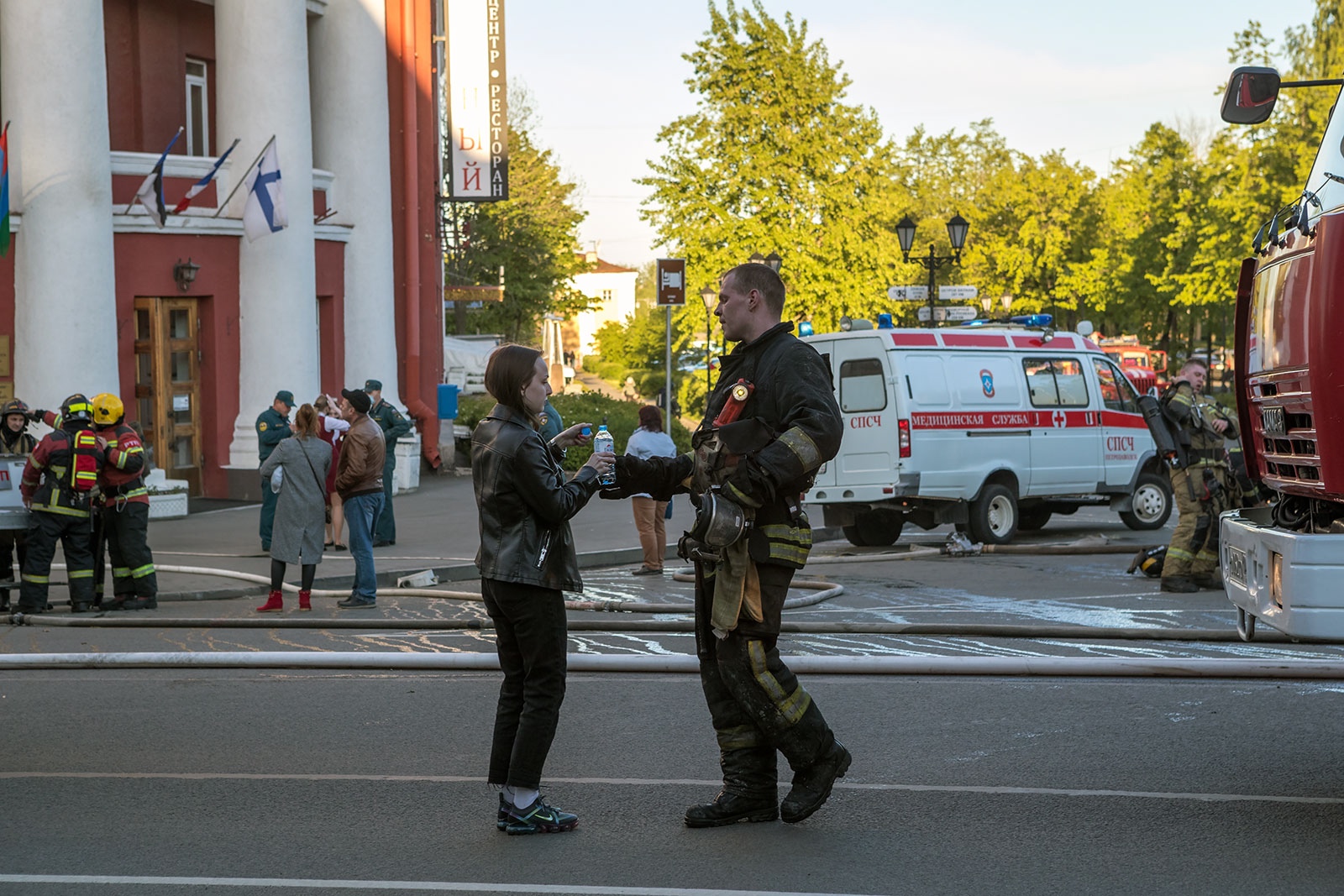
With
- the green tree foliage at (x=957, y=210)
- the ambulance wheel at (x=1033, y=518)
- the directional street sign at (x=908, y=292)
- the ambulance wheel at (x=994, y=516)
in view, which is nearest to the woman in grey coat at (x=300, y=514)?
the ambulance wheel at (x=994, y=516)

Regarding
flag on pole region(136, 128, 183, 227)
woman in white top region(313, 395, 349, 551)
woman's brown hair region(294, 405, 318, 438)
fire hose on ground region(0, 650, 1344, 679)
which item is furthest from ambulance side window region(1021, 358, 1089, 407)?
flag on pole region(136, 128, 183, 227)

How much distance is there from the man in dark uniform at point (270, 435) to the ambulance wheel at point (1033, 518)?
8.95 metres

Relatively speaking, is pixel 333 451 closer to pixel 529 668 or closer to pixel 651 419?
pixel 651 419

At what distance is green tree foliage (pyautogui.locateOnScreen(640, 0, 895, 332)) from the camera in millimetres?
40031

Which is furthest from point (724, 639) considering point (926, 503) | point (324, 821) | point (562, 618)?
point (926, 503)

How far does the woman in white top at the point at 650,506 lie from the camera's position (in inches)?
566

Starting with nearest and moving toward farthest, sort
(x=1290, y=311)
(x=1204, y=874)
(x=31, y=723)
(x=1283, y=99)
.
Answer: (x=1204, y=874) < (x=1290, y=311) < (x=31, y=723) < (x=1283, y=99)

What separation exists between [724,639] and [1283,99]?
4486 centimetres

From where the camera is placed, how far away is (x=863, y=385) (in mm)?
17469

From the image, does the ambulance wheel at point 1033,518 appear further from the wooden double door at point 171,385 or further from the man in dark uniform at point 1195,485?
the wooden double door at point 171,385

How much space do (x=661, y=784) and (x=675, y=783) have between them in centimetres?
6

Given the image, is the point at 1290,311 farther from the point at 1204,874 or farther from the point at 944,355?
the point at 944,355

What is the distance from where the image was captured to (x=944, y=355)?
17.7 meters

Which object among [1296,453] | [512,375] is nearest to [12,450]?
[512,375]
